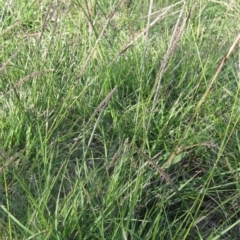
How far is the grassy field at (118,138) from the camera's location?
50.3 inches

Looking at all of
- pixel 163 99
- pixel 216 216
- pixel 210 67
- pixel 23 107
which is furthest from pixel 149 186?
pixel 210 67

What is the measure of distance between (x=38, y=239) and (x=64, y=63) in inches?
38.4

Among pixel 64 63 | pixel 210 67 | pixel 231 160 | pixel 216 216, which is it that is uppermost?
pixel 64 63

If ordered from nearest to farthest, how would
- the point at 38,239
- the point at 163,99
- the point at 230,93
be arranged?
the point at 38,239, the point at 163,99, the point at 230,93

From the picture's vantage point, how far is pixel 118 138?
168 centimetres

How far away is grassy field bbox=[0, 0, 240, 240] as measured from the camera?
1.28m

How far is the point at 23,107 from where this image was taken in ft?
5.46

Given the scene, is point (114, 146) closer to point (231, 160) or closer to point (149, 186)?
point (149, 186)

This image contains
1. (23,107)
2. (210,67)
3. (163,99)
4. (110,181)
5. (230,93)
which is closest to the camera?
(110,181)

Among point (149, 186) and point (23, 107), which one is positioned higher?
point (23, 107)

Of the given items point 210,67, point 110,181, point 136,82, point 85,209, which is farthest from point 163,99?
point 85,209

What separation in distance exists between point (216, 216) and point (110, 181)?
0.42m

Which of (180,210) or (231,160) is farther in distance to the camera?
(231,160)

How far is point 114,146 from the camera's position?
164 cm
